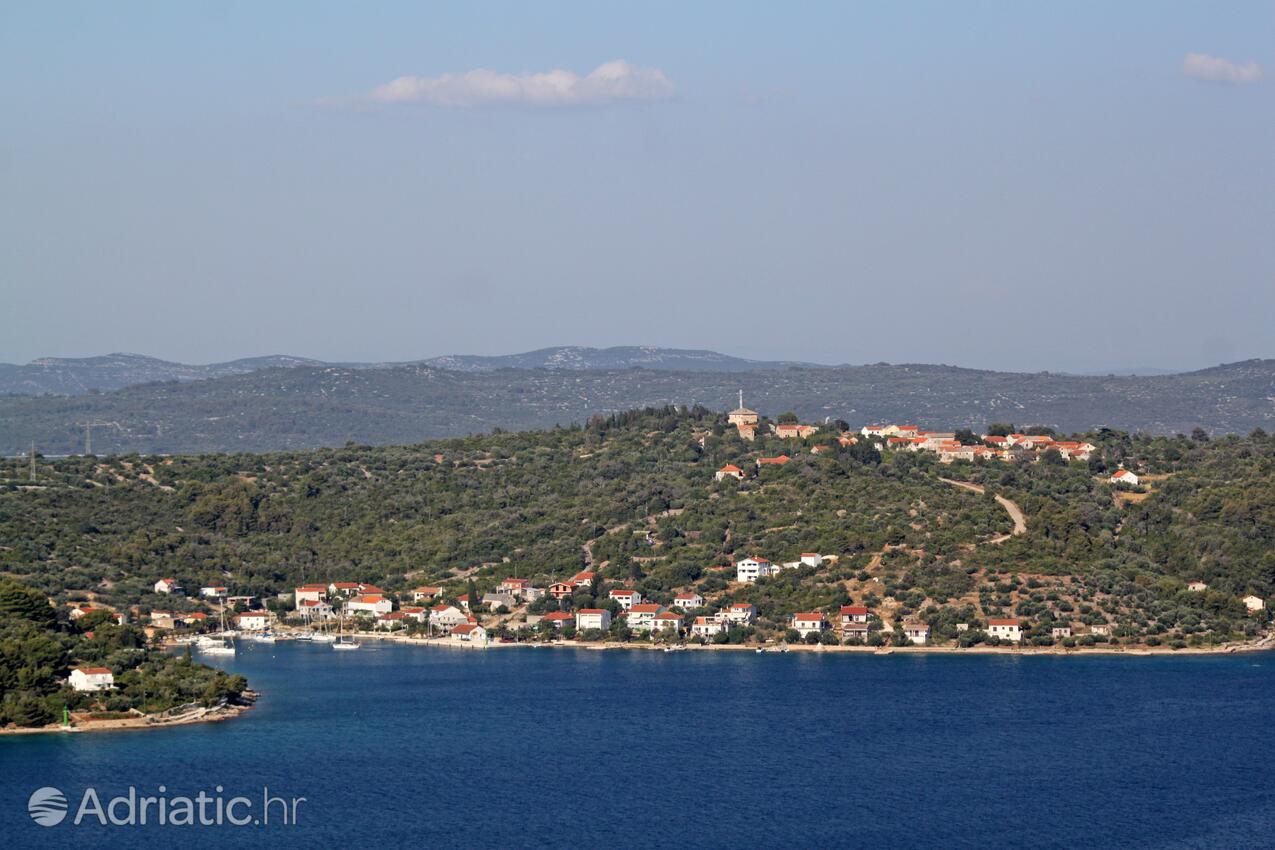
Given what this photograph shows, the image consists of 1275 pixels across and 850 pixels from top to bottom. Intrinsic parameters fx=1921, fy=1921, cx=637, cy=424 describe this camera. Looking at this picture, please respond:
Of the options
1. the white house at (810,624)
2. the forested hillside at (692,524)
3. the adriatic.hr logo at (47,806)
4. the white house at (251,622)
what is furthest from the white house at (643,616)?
the adriatic.hr logo at (47,806)

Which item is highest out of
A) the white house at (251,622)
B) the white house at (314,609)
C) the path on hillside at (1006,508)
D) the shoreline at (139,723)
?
the path on hillside at (1006,508)

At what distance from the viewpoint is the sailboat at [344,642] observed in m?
75.0

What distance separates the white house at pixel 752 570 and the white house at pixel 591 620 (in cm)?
618

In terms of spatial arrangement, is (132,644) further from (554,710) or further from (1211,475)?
(1211,475)

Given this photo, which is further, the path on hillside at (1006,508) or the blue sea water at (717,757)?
the path on hillside at (1006,508)

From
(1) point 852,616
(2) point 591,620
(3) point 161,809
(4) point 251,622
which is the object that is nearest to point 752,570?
(1) point 852,616

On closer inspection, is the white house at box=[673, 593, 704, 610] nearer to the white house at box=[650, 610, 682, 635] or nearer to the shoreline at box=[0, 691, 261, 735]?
the white house at box=[650, 610, 682, 635]

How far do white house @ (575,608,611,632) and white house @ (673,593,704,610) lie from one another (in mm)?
2958

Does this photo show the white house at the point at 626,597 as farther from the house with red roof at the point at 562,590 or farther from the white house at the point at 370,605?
the white house at the point at 370,605

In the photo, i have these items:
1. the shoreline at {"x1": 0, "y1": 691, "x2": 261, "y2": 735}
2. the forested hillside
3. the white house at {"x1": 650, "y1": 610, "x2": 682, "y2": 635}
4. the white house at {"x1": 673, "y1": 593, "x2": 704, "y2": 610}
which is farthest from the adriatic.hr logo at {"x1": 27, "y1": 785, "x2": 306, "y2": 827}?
the white house at {"x1": 673, "y1": 593, "x2": 704, "y2": 610}

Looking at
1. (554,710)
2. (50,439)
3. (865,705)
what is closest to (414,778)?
Answer: (554,710)

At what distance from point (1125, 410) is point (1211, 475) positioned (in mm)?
105047

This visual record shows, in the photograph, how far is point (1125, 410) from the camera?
19112 centimetres

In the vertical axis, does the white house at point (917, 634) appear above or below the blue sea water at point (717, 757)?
above
